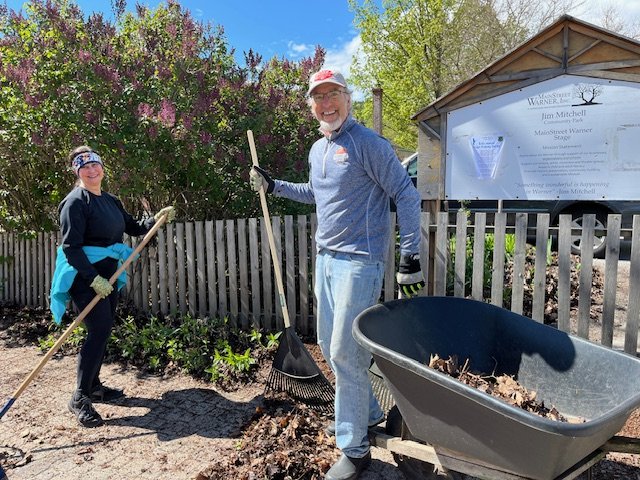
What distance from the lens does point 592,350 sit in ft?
6.75

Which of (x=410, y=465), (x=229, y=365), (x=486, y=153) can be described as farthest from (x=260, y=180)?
(x=486, y=153)

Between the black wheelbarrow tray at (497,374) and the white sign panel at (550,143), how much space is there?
7.27 feet

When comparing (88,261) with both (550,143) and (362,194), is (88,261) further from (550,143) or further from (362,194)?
(550,143)

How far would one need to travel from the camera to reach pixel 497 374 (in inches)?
96.7

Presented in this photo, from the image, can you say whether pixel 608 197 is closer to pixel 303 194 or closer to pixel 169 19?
pixel 303 194

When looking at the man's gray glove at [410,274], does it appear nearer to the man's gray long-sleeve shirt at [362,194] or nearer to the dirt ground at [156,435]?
the man's gray long-sleeve shirt at [362,194]

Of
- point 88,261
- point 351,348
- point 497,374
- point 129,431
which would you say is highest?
point 88,261

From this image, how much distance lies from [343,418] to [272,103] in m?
3.57

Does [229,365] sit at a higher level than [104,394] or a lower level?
higher

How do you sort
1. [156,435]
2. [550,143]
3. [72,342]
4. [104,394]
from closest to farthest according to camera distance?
1. [156,435]
2. [104,394]
3. [550,143]
4. [72,342]

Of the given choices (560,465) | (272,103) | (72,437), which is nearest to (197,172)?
(272,103)

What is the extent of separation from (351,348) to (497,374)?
74 centimetres

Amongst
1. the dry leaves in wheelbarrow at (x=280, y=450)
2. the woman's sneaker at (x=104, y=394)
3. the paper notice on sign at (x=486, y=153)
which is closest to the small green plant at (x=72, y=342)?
the woman's sneaker at (x=104, y=394)

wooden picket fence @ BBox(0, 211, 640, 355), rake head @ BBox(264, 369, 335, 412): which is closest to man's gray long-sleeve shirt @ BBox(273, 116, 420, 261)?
rake head @ BBox(264, 369, 335, 412)
